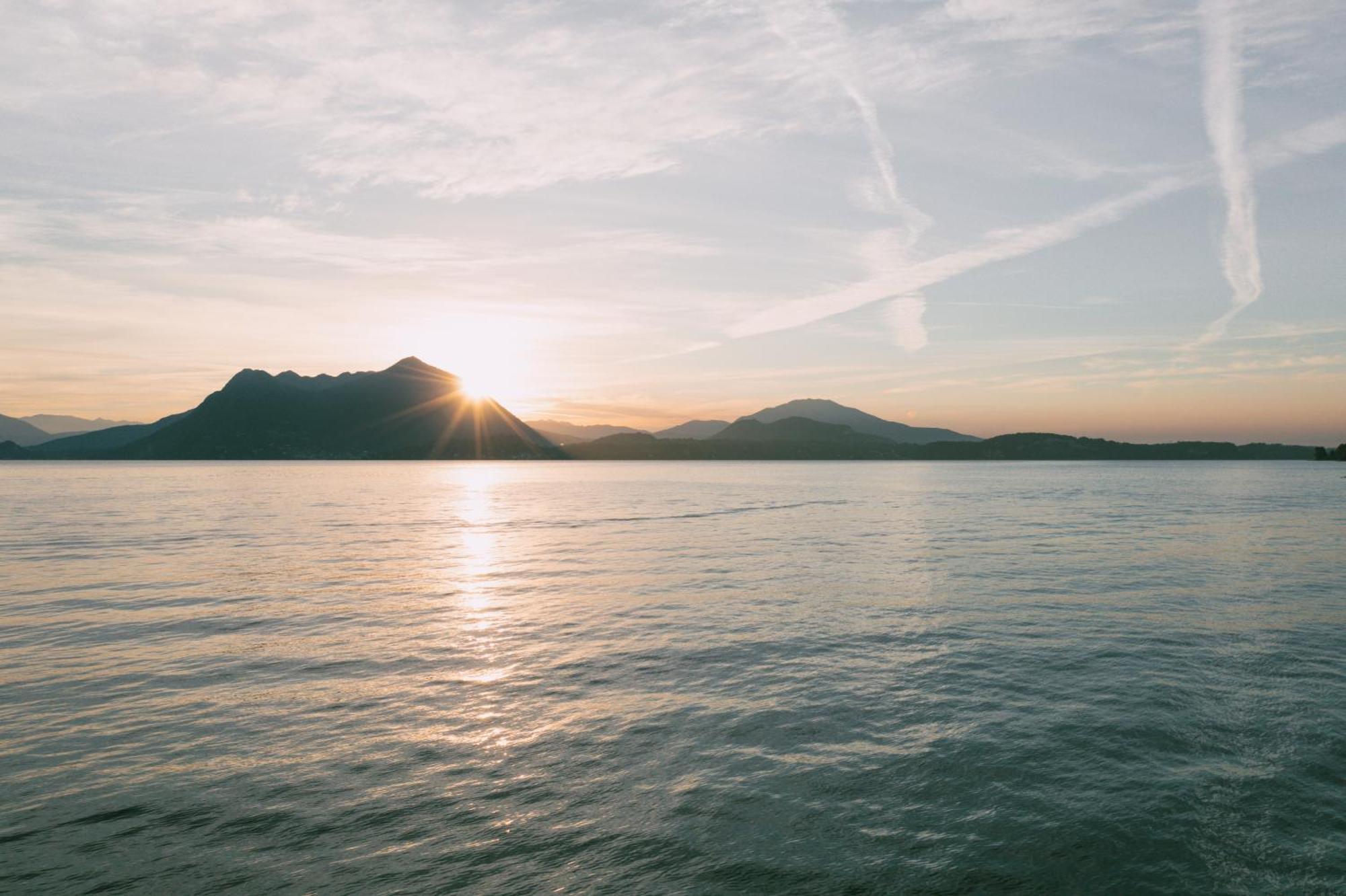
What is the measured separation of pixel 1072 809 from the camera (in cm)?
1352

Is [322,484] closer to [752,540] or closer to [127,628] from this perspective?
[752,540]

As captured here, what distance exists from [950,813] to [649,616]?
737 inches

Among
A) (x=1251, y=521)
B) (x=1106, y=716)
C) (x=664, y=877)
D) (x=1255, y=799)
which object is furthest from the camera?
(x=1251, y=521)

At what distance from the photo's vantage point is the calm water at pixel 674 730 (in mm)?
11758

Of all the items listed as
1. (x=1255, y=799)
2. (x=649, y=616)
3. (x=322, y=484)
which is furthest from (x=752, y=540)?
(x=322, y=484)

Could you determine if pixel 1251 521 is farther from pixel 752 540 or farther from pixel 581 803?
pixel 581 803

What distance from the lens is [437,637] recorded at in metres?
27.6

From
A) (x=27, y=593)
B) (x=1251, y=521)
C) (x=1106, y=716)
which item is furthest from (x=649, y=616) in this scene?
(x=1251, y=521)

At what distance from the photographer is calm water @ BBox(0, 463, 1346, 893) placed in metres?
11.8

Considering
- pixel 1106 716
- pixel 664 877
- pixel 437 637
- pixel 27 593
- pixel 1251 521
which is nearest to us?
pixel 664 877

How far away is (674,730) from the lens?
17391 mm

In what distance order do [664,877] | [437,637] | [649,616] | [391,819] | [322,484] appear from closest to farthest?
[664,877] → [391,819] → [437,637] → [649,616] → [322,484]

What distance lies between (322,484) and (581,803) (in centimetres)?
19324

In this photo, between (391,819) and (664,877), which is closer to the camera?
(664,877)
